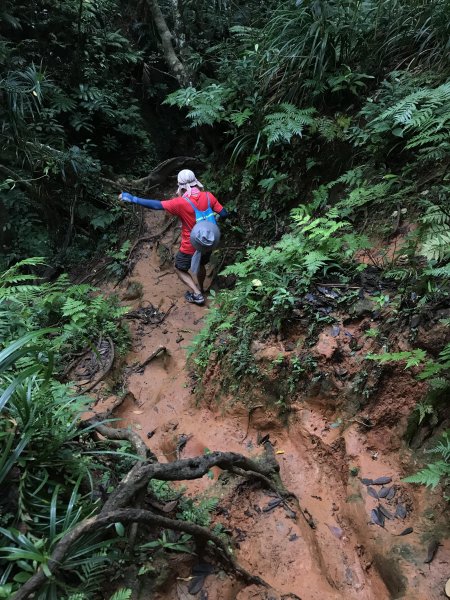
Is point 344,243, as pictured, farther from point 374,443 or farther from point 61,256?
point 61,256

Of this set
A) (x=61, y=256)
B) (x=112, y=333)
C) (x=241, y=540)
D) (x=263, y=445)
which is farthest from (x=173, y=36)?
(x=241, y=540)

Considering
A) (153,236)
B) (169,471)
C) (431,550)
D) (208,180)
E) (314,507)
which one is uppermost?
(169,471)

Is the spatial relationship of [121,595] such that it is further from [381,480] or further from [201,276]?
[201,276]

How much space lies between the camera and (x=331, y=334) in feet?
11.0

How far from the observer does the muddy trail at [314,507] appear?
228 centimetres

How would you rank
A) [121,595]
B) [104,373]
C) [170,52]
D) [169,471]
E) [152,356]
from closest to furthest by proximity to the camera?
[121,595]
[169,471]
[104,373]
[152,356]
[170,52]

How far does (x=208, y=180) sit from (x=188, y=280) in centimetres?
211

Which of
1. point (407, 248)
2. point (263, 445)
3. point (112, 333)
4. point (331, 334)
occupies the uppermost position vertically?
point (407, 248)

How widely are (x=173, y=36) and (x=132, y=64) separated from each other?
1088mm

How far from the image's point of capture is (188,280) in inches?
247

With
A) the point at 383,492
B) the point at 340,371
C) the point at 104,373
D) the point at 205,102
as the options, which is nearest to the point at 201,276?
the point at 104,373

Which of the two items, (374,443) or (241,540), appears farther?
(374,443)

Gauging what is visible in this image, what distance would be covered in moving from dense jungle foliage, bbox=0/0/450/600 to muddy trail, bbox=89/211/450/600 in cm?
27

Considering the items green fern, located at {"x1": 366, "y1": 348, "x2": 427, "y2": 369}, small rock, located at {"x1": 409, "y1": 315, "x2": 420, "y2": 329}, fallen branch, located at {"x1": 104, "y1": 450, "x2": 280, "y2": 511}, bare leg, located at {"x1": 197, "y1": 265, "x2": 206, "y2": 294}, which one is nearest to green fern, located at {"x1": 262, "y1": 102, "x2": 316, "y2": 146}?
bare leg, located at {"x1": 197, "y1": 265, "x2": 206, "y2": 294}
